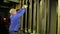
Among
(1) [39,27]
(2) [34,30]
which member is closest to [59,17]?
(1) [39,27]

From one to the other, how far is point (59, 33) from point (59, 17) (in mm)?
233

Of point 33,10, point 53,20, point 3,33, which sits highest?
point 33,10

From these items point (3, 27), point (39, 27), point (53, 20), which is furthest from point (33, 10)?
A: point (3, 27)

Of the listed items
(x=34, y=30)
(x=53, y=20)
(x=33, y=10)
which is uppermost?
(x=33, y=10)

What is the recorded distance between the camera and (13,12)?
310cm

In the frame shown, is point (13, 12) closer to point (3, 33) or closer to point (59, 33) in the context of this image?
point (59, 33)

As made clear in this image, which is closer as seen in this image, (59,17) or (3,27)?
(59,17)

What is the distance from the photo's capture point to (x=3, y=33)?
626cm

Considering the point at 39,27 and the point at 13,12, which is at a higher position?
the point at 13,12

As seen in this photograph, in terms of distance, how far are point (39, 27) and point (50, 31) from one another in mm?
388

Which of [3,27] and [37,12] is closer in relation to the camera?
[37,12]

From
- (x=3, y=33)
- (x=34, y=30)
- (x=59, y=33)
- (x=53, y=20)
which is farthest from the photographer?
(x=3, y=33)

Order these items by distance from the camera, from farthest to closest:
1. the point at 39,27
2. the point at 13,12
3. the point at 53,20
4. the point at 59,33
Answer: the point at 13,12 → the point at 39,27 → the point at 53,20 → the point at 59,33

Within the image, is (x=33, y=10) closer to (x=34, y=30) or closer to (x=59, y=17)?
(x=34, y=30)
